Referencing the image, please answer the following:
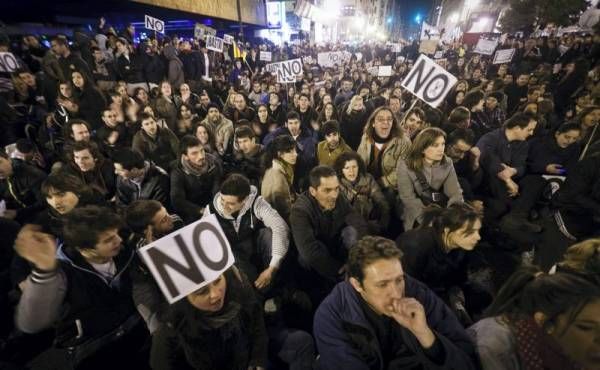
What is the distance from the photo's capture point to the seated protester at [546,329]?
67.1 inches

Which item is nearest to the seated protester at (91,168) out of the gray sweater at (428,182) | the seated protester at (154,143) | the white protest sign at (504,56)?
the seated protester at (154,143)

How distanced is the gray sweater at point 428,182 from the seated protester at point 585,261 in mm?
1537

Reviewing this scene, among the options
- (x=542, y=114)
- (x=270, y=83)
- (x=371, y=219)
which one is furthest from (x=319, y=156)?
(x=270, y=83)

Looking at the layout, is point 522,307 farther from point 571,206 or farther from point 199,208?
point 199,208

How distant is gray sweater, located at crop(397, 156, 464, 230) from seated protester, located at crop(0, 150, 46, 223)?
4.75 metres

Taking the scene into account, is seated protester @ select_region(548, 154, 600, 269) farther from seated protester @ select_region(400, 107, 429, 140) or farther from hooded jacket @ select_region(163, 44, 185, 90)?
hooded jacket @ select_region(163, 44, 185, 90)

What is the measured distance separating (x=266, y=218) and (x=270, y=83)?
27.2ft

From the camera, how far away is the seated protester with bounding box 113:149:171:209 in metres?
4.05

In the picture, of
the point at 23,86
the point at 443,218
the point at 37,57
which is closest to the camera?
the point at 443,218

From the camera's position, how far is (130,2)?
424 inches

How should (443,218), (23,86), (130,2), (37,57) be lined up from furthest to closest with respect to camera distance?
(130,2), (37,57), (23,86), (443,218)

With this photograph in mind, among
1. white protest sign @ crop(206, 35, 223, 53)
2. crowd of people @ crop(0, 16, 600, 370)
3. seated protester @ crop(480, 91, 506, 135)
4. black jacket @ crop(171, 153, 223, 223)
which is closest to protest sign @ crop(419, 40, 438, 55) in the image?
crowd of people @ crop(0, 16, 600, 370)

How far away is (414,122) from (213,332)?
5.00 metres

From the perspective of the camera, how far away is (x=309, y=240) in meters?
3.29
